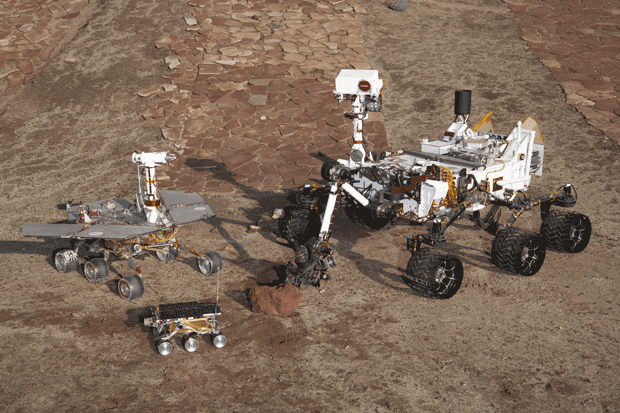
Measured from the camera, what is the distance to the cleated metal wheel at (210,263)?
9570 millimetres

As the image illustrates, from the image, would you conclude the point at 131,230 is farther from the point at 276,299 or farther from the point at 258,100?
the point at 258,100

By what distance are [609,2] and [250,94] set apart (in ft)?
41.8

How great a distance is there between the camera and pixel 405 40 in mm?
19391

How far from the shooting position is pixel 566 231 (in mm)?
10070

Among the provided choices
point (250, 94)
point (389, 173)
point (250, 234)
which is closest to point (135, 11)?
point (250, 94)

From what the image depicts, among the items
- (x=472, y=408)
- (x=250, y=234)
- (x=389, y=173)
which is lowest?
(x=250, y=234)

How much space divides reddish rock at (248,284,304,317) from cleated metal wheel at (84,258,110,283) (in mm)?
2274

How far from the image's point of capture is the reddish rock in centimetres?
852

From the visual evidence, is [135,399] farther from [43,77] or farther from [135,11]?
[135,11]

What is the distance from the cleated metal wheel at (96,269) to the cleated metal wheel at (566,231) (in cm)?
678

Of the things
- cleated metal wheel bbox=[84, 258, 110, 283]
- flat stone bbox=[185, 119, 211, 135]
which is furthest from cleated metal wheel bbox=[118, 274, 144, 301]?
flat stone bbox=[185, 119, 211, 135]

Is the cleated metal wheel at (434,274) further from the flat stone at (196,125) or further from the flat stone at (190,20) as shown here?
the flat stone at (190,20)

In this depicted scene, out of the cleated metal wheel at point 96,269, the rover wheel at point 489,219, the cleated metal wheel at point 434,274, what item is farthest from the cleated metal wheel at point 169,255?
the rover wheel at point 489,219

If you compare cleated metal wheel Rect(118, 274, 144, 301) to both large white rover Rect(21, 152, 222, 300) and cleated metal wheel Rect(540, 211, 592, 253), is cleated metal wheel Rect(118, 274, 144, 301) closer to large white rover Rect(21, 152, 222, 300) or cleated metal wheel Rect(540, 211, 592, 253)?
large white rover Rect(21, 152, 222, 300)
